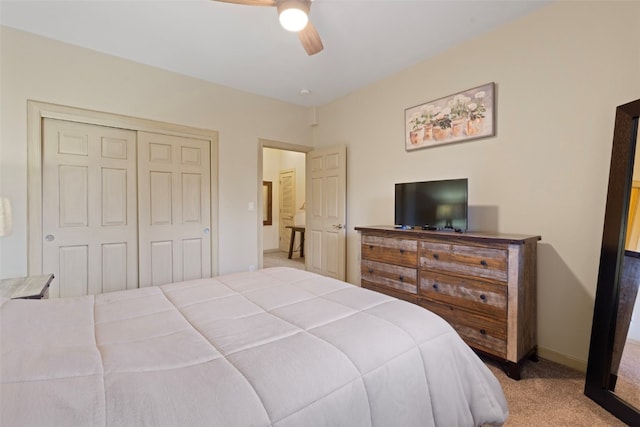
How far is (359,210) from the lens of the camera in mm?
3916

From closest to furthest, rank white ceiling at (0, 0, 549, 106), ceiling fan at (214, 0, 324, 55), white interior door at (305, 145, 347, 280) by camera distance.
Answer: ceiling fan at (214, 0, 324, 55) < white ceiling at (0, 0, 549, 106) < white interior door at (305, 145, 347, 280)

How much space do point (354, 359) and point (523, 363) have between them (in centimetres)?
191

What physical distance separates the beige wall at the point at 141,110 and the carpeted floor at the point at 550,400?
3.12m

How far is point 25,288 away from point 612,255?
3.77 meters

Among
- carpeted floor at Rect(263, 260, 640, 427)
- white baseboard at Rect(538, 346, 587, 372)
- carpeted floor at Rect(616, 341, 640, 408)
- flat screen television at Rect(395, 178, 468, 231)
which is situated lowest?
carpeted floor at Rect(263, 260, 640, 427)

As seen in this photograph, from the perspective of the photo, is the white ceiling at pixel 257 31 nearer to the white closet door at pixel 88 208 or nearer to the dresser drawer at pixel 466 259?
the white closet door at pixel 88 208

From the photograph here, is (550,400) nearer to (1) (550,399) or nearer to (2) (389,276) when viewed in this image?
(1) (550,399)

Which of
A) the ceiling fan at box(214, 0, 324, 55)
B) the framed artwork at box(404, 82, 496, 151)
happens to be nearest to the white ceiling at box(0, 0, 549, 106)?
the ceiling fan at box(214, 0, 324, 55)

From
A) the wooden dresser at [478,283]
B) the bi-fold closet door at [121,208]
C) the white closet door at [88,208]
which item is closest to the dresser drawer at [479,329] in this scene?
the wooden dresser at [478,283]

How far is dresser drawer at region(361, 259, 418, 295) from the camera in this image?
2610mm

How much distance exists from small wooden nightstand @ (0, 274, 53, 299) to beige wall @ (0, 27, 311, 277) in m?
0.86

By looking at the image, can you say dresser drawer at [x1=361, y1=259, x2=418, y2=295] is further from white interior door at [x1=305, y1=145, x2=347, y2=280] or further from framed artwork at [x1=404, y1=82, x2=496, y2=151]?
framed artwork at [x1=404, y1=82, x2=496, y2=151]

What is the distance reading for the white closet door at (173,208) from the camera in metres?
3.25

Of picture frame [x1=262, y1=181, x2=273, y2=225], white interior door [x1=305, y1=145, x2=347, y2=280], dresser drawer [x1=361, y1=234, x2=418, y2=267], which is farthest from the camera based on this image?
picture frame [x1=262, y1=181, x2=273, y2=225]
